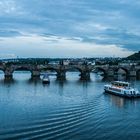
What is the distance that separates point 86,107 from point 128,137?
15628mm

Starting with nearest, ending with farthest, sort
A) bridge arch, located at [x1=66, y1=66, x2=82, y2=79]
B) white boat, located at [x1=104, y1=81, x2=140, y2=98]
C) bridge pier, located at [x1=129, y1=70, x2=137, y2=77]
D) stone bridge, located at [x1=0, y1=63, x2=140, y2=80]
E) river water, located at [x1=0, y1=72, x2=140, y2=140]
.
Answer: river water, located at [x1=0, y1=72, x2=140, y2=140] < white boat, located at [x1=104, y1=81, x2=140, y2=98] < stone bridge, located at [x1=0, y1=63, x2=140, y2=80] < bridge arch, located at [x1=66, y1=66, x2=82, y2=79] < bridge pier, located at [x1=129, y1=70, x2=137, y2=77]

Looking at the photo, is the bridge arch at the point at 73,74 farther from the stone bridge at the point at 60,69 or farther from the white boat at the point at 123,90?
the white boat at the point at 123,90

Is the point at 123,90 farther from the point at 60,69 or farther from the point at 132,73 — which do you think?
the point at 132,73

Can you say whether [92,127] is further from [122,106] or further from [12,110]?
[122,106]

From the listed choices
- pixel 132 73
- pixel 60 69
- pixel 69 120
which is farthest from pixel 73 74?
pixel 69 120

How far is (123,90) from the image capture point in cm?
6188

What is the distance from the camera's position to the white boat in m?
59.9

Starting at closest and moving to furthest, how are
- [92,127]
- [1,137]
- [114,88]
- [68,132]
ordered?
Answer: 1. [1,137]
2. [68,132]
3. [92,127]
4. [114,88]

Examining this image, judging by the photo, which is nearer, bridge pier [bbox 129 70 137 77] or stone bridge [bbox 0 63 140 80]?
stone bridge [bbox 0 63 140 80]

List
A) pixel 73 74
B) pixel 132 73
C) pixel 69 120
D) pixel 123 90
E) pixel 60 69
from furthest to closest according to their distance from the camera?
pixel 73 74 → pixel 132 73 → pixel 60 69 → pixel 123 90 → pixel 69 120

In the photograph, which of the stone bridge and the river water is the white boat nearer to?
the river water

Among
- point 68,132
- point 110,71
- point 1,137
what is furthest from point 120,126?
point 110,71

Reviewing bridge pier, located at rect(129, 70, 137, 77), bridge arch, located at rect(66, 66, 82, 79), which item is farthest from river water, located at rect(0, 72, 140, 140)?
bridge pier, located at rect(129, 70, 137, 77)

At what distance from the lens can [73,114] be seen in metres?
41.1
